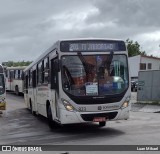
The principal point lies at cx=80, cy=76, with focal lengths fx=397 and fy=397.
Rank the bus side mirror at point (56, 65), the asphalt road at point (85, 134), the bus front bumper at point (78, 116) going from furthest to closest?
the bus side mirror at point (56, 65)
the bus front bumper at point (78, 116)
the asphalt road at point (85, 134)

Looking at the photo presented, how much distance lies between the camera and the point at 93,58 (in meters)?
13.2

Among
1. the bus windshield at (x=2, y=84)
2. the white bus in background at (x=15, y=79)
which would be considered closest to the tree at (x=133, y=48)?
the white bus in background at (x=15, y=79)

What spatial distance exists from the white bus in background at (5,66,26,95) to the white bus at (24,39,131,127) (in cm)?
2600

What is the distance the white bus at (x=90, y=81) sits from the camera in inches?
503

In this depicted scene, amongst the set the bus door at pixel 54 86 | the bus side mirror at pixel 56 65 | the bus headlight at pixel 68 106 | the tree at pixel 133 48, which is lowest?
the bus headlight at pixel 68 106

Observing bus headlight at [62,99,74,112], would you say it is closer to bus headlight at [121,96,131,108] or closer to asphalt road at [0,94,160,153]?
asphalt road at [0,94,160,153]

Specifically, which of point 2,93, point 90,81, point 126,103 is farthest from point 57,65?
point 2,93

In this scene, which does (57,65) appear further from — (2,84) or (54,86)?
(2,84)

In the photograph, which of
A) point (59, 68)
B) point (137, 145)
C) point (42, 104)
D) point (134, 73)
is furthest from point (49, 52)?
point (134, 73)

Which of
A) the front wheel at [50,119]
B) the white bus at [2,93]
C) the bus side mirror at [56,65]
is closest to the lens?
the bus side mirror at [56,65]

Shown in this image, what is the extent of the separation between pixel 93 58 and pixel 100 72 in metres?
0.52

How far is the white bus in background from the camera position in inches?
1565

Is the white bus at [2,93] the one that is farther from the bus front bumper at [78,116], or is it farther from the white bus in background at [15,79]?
the white bus in background at [15,79]

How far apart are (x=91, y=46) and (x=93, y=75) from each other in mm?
1014
